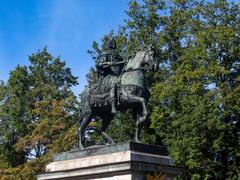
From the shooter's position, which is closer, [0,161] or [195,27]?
[195,27]

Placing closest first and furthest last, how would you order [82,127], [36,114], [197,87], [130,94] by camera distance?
[130,94]
[82,127]
[197,87]
[36,114]

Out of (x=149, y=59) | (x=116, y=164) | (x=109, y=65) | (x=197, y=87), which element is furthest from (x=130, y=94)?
(x=197, y=87)

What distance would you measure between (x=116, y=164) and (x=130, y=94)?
218 centimetres

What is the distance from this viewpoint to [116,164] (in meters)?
14.1

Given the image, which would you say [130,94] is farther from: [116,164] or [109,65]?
[116,164]

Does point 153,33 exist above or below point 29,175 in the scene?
above

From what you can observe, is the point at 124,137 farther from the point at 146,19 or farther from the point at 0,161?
the point at 0,161

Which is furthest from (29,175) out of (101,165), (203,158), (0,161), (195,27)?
(101,165)

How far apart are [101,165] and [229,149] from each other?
55.7 feet

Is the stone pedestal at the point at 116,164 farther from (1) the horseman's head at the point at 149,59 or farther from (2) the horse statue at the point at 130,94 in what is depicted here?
(1) the horseman's head at the point at 149,59

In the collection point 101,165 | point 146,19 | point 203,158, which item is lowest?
point 101,165

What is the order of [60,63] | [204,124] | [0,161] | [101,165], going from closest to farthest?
[101,165] < [204,124] < [0,161] < [60,63]

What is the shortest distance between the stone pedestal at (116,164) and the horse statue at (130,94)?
0.83 meters

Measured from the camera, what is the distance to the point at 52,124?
3688 centimetres
